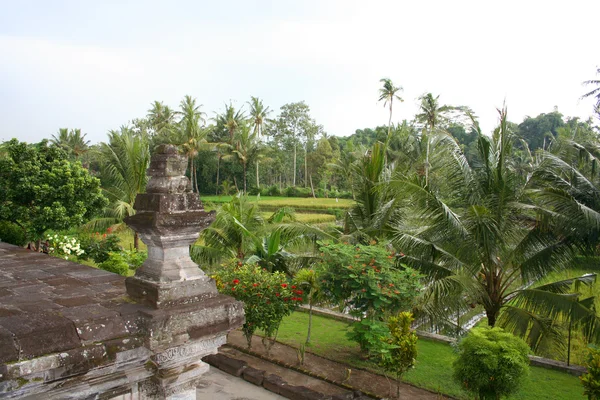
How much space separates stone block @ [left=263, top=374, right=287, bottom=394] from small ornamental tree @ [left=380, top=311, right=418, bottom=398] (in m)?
1.57

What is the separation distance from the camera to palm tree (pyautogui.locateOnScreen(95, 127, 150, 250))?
45.7 feet

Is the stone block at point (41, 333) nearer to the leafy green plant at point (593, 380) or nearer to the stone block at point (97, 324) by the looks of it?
the stone block at point (97, 324)

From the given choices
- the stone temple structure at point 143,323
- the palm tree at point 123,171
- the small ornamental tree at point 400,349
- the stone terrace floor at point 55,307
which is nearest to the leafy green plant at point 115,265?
the palm tree at point 123,171

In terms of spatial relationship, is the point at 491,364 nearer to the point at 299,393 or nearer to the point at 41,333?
the point at 299,393

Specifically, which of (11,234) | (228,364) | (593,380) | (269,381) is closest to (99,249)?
(11,234)

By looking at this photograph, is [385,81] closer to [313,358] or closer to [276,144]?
[276,144]

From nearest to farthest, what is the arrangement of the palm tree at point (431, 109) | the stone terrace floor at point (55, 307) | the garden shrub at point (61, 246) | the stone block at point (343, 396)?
1. the stone terrace floor at point (55, 307)
2. the stone block at point (343, 396)
3. the garden shrub at point (61, 246)
4. the palm tree at point (431, 109)

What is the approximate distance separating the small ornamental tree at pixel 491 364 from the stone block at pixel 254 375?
2953 millimetres

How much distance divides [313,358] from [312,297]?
109 cm

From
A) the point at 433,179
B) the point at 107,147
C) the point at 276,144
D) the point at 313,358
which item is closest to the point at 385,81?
the point at 276,144

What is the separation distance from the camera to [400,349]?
6.21m

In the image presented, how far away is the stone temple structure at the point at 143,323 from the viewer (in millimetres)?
2236

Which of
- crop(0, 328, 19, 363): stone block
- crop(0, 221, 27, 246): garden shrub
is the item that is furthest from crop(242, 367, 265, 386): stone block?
crop(0, 221, 27, 246): garden shrub

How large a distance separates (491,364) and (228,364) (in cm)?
415
